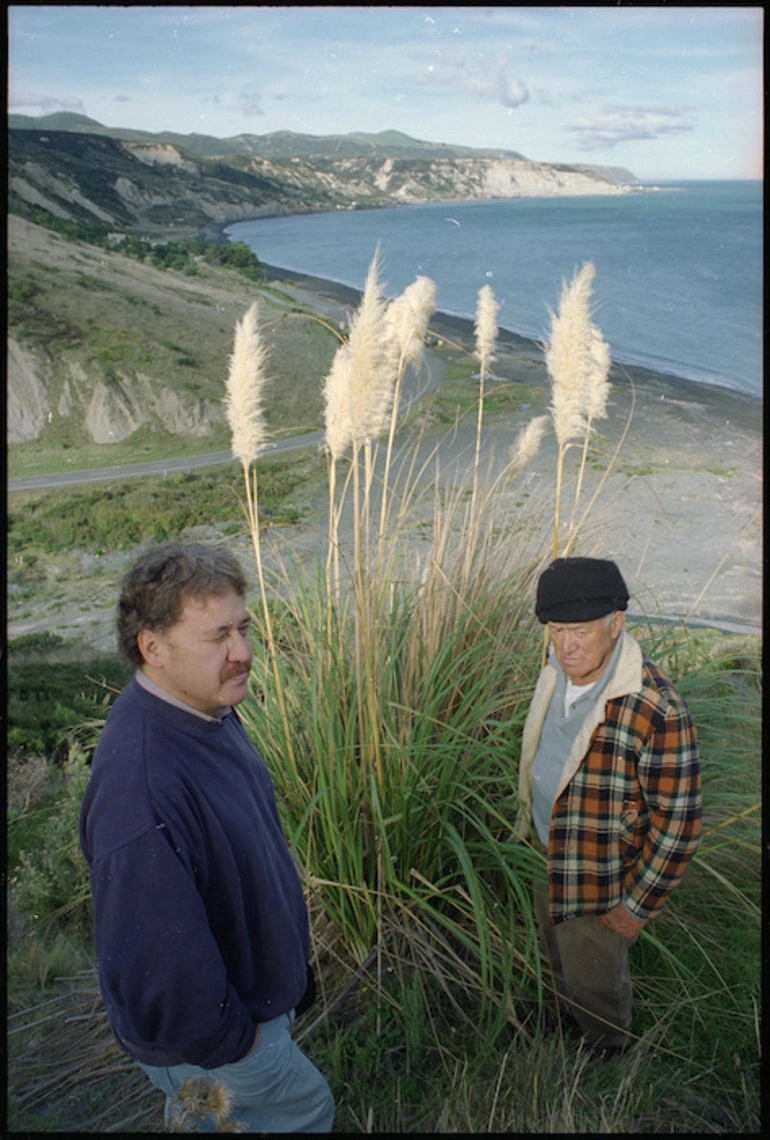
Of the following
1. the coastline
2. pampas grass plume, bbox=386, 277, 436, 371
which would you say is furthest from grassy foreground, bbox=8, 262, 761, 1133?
the coastline

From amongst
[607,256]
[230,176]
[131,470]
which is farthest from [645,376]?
[131,470]

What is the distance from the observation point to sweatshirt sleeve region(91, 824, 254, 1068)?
143cm

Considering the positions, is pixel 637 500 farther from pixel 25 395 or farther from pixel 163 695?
pixel 163 695

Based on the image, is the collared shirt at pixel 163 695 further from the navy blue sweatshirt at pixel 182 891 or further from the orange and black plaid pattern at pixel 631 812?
the orange and black plaid pattern at pixel 631 812

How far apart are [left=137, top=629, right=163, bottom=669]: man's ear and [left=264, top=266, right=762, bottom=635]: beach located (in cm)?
229

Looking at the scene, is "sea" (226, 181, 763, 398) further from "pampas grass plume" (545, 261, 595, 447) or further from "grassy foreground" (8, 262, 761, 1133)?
"grassy foreground" (8, 262, 761, 1133)

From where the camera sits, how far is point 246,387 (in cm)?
249

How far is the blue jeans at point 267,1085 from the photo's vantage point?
1.64 metres

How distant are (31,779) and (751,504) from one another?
3956mm

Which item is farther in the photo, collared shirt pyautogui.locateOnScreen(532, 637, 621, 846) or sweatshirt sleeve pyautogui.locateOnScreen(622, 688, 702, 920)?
collared shirt pyautogui.locateOnScreen(532, 637, 621, 846)

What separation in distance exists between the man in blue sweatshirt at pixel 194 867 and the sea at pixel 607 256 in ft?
9.44

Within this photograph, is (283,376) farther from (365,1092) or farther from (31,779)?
(365,1092)

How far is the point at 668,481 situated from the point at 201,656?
3.72 m

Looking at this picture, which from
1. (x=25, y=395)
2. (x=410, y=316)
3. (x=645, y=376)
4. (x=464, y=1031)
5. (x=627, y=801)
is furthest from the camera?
(x=645, y=376)
